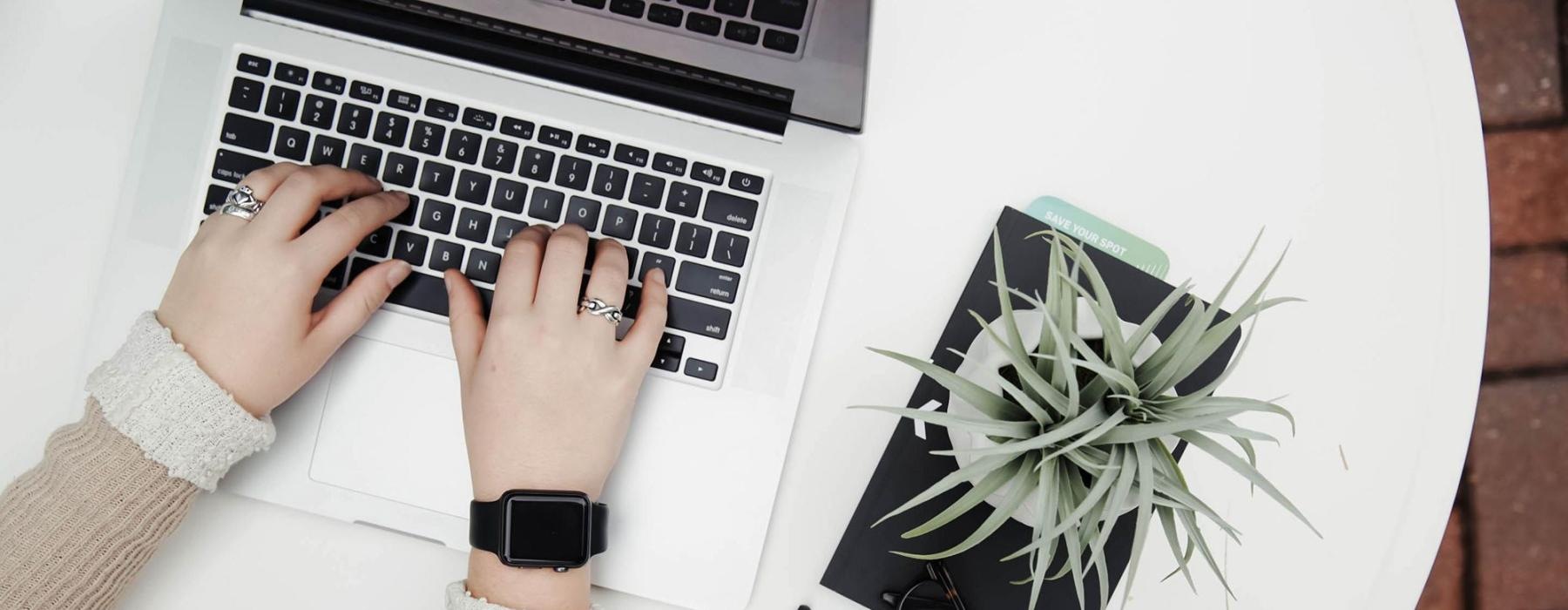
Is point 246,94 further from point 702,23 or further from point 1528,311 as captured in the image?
point 1528,311

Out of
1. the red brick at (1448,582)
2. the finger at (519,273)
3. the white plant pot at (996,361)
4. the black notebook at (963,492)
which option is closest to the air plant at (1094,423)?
the white plant pot at (996,361)

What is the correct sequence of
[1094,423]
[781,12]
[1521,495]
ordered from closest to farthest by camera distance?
[1094,423] → [781,12] → [1521,495]

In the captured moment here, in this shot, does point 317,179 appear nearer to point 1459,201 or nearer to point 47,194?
point 47,194

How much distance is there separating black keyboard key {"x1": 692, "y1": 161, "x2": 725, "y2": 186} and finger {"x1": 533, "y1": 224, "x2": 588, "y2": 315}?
0.08 metres

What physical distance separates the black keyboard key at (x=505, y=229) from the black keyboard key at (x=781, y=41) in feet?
0.62

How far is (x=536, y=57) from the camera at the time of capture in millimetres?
592

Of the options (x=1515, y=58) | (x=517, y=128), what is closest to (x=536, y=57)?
(x=517, y=128)

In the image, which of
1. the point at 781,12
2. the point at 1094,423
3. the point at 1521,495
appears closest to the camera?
the point at 1094,423

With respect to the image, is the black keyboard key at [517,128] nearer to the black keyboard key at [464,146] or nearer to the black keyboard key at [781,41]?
the black keyboard key at [464,146]

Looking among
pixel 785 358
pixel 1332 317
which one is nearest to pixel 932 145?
pixel 785 358

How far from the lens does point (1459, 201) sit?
2.06ft

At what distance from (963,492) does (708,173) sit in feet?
0.85

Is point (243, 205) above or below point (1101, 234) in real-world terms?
below

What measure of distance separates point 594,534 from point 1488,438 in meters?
1.14
